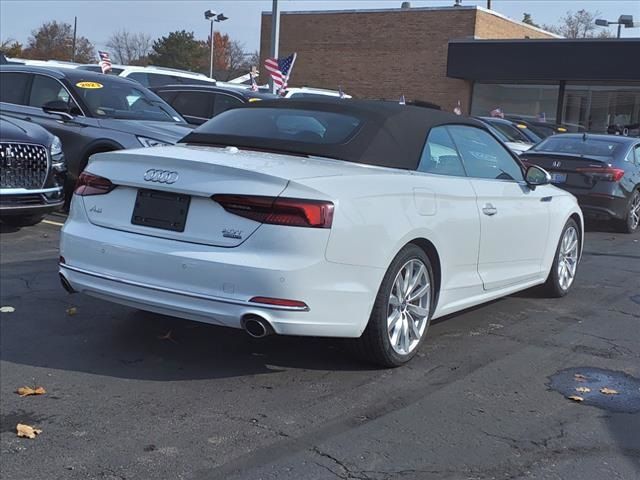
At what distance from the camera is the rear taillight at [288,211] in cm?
405

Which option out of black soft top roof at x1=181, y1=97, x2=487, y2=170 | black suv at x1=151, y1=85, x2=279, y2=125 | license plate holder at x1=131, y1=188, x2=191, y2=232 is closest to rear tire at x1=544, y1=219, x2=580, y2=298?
black soft top roof at x1=181, y1=97, x2=487, y2=170

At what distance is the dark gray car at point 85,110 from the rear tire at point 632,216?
6.73 meters

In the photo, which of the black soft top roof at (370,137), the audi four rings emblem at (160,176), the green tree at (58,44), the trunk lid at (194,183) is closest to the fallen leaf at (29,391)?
the trunk lid at (194,183)

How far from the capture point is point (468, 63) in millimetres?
34656

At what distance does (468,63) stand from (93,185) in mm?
31917

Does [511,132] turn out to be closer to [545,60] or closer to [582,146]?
[582,146]

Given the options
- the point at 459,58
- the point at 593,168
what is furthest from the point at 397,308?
the point at 459,58

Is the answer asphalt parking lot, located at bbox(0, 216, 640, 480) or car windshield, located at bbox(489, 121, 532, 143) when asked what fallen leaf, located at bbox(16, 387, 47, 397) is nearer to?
asphalt parking lot, located at bbox(0, 216, 640, 480)

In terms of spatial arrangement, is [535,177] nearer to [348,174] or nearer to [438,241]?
[438,241]

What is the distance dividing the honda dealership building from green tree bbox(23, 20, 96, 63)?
1808 inches

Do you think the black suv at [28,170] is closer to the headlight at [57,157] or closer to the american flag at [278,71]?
the headlight at [57,157]

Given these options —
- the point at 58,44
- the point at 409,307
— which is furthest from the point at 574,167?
the point at 58,44

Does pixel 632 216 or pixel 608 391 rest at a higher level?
pixel 632 216

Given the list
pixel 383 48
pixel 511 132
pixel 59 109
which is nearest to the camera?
pixel 59 109
